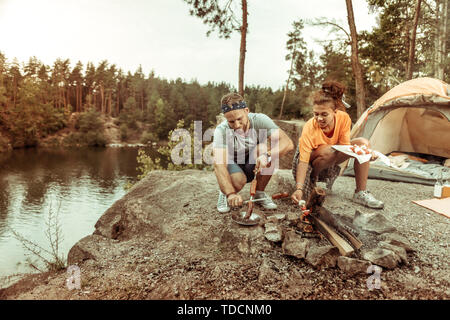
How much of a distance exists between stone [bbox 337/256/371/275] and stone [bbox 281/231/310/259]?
0.28 m

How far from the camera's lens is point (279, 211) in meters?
3.07

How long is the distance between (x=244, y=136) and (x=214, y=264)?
4.19 feet

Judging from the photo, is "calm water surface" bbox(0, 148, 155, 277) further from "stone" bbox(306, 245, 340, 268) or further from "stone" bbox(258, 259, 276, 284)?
"stone" bbox(306, 245, 340, 268)

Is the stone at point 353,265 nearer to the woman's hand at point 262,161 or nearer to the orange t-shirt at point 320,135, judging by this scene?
the woman's hand at point 262,161

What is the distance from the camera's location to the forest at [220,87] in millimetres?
9781

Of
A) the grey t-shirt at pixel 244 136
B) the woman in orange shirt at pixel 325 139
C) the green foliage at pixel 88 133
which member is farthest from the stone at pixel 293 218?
the green foliage at pixel 88 133

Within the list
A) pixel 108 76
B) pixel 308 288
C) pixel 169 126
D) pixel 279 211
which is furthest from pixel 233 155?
pixel 108 76

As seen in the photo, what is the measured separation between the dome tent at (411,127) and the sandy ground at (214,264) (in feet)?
5.32

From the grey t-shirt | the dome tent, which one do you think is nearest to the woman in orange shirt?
the grey t-shirt

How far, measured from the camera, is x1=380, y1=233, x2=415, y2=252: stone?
2.17 meters

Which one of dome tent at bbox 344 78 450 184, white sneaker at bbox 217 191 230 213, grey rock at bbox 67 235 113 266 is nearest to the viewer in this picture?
grey rock at bbox 67 235 113 266
